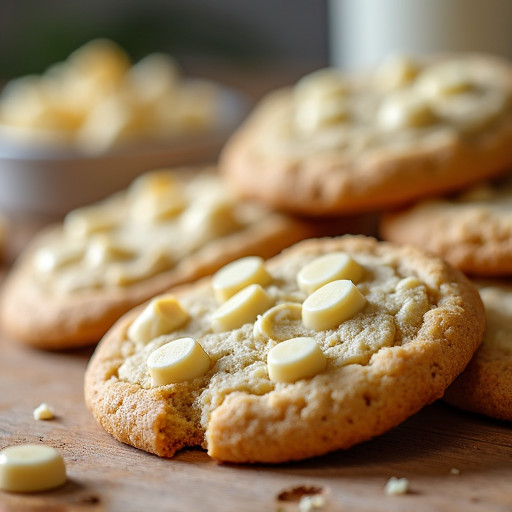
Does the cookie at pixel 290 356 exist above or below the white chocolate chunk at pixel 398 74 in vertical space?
below

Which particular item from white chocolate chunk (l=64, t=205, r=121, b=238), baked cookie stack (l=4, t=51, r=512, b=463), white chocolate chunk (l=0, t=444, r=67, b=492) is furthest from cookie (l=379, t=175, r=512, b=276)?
white chocolate chunk (l=0, t=444, r=67, b=492)

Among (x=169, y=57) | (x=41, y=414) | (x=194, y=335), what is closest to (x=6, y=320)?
(x=41, y=414)

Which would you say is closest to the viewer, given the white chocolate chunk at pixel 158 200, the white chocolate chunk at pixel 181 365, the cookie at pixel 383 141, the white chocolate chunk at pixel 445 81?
the white chocolate chunk at pixel 181 365

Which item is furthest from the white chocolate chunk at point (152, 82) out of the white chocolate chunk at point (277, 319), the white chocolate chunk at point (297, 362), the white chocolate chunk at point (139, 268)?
the white chocolate chunk at point (297, 362)

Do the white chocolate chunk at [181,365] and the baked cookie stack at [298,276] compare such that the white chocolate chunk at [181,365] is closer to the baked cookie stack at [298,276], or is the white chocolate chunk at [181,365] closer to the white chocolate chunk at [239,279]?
the baked cookie stack at [298,276]

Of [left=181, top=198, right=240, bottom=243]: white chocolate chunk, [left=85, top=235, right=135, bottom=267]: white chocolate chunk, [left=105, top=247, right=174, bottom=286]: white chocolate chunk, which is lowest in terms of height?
[left=105, top=247, right=174, bottom=286]: white chocolate chunk

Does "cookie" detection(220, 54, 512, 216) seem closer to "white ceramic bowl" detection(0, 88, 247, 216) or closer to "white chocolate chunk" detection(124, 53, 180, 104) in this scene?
"white ceramic bowl" detection(0, 88, 247, 216)
